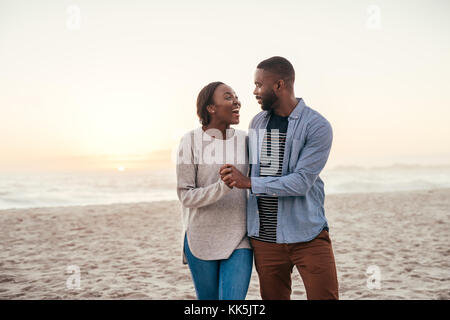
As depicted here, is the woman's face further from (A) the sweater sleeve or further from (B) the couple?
(A) the sweater sleeve

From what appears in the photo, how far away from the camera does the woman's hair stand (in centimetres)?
275

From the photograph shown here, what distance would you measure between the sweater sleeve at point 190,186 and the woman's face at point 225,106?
0.26 meters

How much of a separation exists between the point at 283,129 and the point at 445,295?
3.76m

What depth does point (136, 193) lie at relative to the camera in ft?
79.1

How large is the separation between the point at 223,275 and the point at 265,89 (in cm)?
131

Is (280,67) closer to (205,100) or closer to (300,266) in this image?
(205,100)

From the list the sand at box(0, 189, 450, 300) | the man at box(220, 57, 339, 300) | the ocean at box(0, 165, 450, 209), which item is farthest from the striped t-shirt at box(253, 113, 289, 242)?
the ocean at box(0, 165, 450, 209)

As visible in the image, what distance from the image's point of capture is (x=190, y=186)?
2607 mm

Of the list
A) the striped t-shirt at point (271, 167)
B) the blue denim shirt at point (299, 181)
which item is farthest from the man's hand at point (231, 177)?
the striped t-shirt at point (271, 167)

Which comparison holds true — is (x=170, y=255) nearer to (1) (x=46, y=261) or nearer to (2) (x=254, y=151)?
(1) (x=46, y=261)

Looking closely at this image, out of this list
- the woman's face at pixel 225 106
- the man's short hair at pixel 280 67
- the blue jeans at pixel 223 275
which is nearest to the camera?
the blue jeans at pixel 223 275

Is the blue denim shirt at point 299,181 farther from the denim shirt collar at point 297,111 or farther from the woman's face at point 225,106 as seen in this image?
the woman's face at point 225,106

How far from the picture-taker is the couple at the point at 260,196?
2584mm

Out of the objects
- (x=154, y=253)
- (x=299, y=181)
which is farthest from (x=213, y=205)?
(x=154, y=253)
